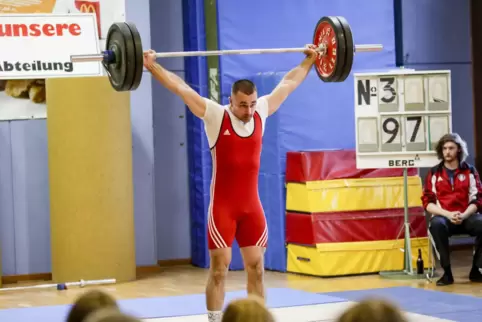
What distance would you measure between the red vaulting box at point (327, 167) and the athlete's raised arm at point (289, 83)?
2273mm

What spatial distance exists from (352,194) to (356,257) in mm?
516

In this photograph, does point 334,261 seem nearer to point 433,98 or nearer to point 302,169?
point 302,169

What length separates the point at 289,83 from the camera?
16.6 feet

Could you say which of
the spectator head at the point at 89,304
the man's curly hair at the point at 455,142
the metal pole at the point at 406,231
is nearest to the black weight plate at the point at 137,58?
the spectator head at the point at 89,304

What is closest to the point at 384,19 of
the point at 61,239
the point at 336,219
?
the point at 336,219

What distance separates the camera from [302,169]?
748cm

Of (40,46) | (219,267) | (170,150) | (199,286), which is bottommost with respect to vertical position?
(199,286)

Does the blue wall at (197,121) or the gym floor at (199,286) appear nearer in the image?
the gym floor at (199,286)

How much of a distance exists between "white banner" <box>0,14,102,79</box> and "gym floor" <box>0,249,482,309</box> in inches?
70.4

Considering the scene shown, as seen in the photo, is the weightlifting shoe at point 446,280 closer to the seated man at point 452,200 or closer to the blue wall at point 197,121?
the seated man at point 452,200

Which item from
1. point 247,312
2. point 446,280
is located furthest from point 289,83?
point 247,312

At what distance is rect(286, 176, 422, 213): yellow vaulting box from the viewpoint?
740cm

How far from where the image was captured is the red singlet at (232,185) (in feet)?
15.6

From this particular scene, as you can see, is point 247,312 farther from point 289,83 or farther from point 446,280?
point 446,280
